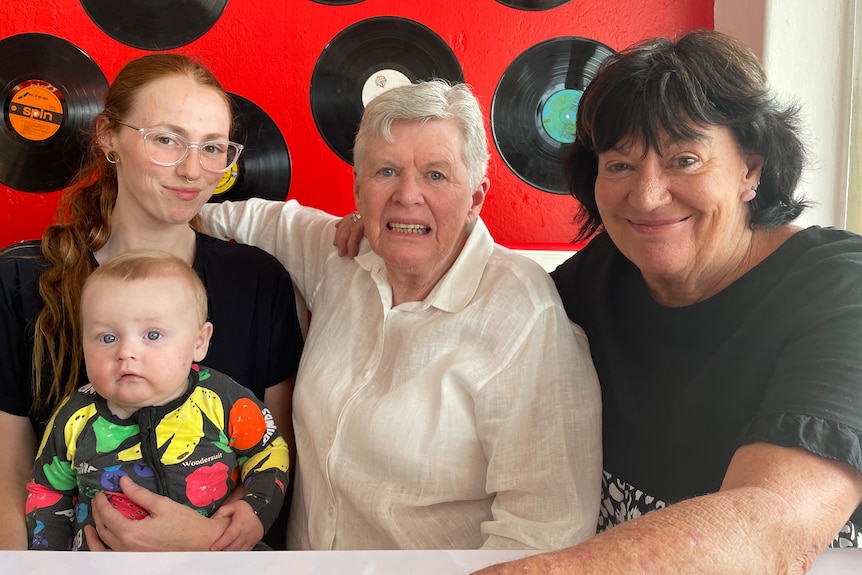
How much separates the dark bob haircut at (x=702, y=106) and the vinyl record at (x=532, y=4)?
1431 millimetres

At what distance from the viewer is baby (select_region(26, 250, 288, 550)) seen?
1578 millimetres

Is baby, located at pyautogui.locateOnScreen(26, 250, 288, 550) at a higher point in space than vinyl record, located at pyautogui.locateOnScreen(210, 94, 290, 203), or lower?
lower

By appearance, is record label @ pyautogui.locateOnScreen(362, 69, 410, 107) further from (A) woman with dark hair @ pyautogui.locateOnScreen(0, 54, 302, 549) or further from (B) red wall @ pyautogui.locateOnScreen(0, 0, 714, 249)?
(A) woman with dark hair @ pyautogui.locateOnScreen(0, 54, 302, 549)

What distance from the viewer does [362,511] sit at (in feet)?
5.41

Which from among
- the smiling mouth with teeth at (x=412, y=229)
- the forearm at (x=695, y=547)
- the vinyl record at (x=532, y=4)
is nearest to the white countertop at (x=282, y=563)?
the forearm at (x=695, y=547)

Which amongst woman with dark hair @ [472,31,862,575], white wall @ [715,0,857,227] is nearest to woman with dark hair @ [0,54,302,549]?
woman with dark hair @ [472,31,862,575]

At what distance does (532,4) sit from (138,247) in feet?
5.95

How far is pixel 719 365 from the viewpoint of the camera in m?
1.43

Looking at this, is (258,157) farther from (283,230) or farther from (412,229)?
(412,229)

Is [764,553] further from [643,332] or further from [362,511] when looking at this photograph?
[362,511]

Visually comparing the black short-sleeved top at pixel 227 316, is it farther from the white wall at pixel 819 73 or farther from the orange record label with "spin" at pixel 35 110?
the white wall at pixel 819 73

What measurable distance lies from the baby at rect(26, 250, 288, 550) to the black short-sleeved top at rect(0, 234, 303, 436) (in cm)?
24

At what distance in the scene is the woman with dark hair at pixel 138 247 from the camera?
6.03 feet

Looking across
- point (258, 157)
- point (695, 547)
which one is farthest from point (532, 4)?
point (695, 547)
